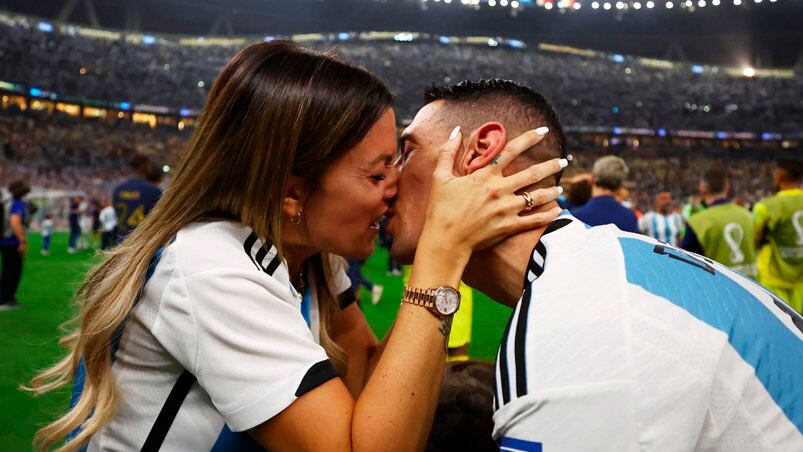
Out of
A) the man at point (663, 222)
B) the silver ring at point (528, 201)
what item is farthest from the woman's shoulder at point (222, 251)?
the man at point (663, 222)

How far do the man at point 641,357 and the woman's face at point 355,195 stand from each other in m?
0.59

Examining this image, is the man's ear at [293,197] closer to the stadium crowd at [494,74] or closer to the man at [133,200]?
the man at [133,200]

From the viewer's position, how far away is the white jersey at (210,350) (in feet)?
4.49

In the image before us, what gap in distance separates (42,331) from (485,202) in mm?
7347

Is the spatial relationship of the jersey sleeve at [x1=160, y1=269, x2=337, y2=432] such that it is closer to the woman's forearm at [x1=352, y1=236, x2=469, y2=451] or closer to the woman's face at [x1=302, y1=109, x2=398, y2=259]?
the woman's forearm at [x1=352, y1=236, x2=469, y2=451]

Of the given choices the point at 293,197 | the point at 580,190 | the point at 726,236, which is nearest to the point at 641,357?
the point at 293,197

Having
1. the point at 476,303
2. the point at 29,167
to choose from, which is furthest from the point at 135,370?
the point at 29,167

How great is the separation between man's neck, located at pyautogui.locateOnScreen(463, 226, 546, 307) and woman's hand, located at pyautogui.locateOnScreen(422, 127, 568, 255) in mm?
34

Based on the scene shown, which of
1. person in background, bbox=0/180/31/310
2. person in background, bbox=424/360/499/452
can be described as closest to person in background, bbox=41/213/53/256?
person in background, bbox=0/180/31/310

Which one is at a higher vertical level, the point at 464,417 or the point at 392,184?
the point at 392,184

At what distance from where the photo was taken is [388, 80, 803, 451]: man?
1005 mm

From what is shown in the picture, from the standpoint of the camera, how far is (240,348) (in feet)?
4.50

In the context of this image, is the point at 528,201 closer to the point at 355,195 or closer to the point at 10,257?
the point at 355,195

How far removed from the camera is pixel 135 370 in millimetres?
1593
